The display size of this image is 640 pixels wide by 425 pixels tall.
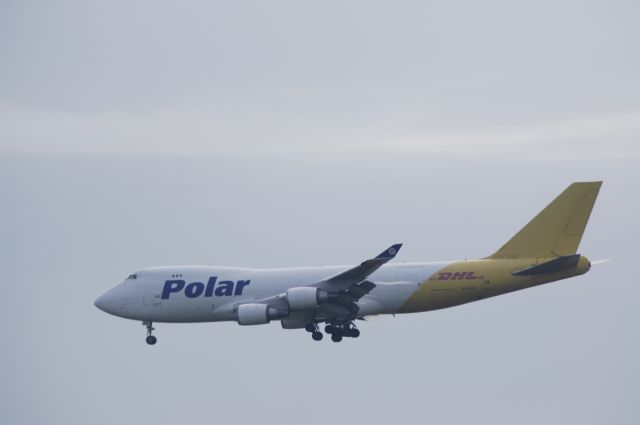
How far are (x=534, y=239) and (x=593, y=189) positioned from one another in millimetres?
3765

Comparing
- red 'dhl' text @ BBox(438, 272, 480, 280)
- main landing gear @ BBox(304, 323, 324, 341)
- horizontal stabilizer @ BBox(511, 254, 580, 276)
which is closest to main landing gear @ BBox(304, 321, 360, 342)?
main landing gear @ BBox(304, 323, 324, 341)

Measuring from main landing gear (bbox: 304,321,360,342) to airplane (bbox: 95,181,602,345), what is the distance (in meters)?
0.05

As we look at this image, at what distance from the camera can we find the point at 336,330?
244 feet

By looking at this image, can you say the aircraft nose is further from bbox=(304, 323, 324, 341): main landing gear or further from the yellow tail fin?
the yellow tail fin

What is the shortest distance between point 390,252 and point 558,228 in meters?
8.91

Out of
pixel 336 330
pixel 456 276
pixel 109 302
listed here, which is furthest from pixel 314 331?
pixel 109 302

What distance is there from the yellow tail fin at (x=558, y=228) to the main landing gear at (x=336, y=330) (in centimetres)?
808

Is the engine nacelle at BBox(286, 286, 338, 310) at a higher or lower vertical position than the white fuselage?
lower

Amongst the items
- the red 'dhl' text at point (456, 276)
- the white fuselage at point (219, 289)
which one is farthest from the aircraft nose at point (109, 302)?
the red 'dhl' text at point (456, 276)

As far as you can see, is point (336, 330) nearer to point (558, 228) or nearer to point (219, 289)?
point (219, 289)

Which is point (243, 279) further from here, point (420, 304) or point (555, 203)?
point (555, 203)

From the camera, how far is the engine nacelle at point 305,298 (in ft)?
233

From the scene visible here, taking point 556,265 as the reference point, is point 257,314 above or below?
above

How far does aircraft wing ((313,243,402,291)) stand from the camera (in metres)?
69.2
